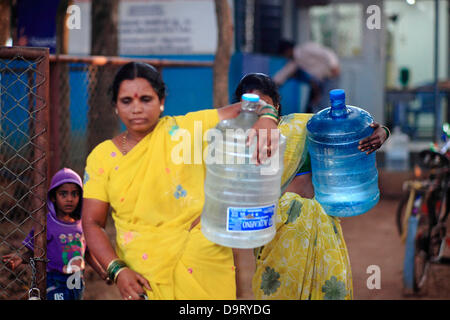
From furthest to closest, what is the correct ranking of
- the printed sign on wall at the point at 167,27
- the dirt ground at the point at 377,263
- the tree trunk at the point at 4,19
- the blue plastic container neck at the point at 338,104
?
the printed sign on wall at the point at 167,27
the tree trunk at the point at 4,19
the dirt ground at the point at 377,263
the blue plastic container neck at the point at 338,104

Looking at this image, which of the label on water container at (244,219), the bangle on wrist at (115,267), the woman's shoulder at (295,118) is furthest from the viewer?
the woman's shoulder at (295,118)

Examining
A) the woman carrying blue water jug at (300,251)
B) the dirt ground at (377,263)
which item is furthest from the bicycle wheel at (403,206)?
the woman carrying blue water jug at (300,251)

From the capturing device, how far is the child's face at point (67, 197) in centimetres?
363

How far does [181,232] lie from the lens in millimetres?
2416

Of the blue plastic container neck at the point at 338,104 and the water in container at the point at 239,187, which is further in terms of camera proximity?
the blue plastic container neck at the point at 338,104

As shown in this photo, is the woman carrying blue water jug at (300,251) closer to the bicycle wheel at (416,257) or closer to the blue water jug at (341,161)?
the blue water jug at (341,161)

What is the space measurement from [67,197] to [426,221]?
358 cm

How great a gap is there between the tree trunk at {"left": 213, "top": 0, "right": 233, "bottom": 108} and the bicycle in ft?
6.97

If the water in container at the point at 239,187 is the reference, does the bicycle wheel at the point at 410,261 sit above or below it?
below

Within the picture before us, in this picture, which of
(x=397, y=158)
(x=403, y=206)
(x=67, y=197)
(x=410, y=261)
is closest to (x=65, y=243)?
(x=67, y=197)

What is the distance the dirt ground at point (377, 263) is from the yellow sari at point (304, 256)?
1.72 m

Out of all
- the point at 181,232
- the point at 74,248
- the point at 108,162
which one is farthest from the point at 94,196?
the point at 74,248

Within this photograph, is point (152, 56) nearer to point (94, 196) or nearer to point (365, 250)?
point (365, 250)

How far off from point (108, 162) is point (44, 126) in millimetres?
640
